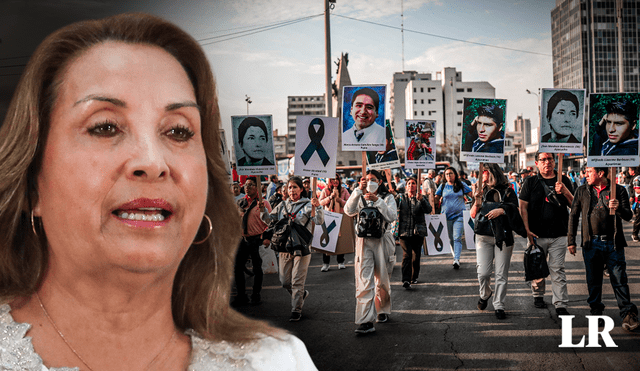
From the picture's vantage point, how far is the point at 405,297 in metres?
8.70

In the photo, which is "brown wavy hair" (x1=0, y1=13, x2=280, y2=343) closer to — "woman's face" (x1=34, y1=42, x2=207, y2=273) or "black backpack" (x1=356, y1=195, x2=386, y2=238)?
"woman's face" (x1=34, y1=42, x2=207, y2=273)

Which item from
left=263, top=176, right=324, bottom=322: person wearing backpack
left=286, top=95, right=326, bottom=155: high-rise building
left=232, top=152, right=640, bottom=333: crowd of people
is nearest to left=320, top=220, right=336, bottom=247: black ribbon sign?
left=263, top=176, right=324, bottom=322: person wearing backpack

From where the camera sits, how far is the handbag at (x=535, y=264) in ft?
24.2

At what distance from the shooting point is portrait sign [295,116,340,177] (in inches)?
300

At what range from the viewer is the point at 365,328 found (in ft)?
21.4

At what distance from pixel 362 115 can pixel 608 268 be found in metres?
4.04

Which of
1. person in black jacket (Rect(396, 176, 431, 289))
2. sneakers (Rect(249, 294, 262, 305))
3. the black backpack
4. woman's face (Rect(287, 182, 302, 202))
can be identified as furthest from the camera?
person in black jacket (Rect(396, 176, 431, 289))

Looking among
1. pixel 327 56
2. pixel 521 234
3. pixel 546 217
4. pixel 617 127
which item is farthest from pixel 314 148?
pixel 327 56

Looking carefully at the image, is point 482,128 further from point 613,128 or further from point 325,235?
point 325,235

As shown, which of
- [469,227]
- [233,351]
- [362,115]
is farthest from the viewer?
[469,227]

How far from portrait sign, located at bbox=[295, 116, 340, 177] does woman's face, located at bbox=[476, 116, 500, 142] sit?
2.93 meters

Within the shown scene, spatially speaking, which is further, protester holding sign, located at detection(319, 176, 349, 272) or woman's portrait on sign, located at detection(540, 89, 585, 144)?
protester holding sign, located at detection(319, 176, 349, 272)

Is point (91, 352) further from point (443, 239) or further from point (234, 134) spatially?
point (443, 239)

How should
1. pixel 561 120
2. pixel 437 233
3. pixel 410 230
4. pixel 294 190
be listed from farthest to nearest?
1. pixel 437 233
2. pixel 410 230
3. pixel 561 120
4. pixel 294 190
